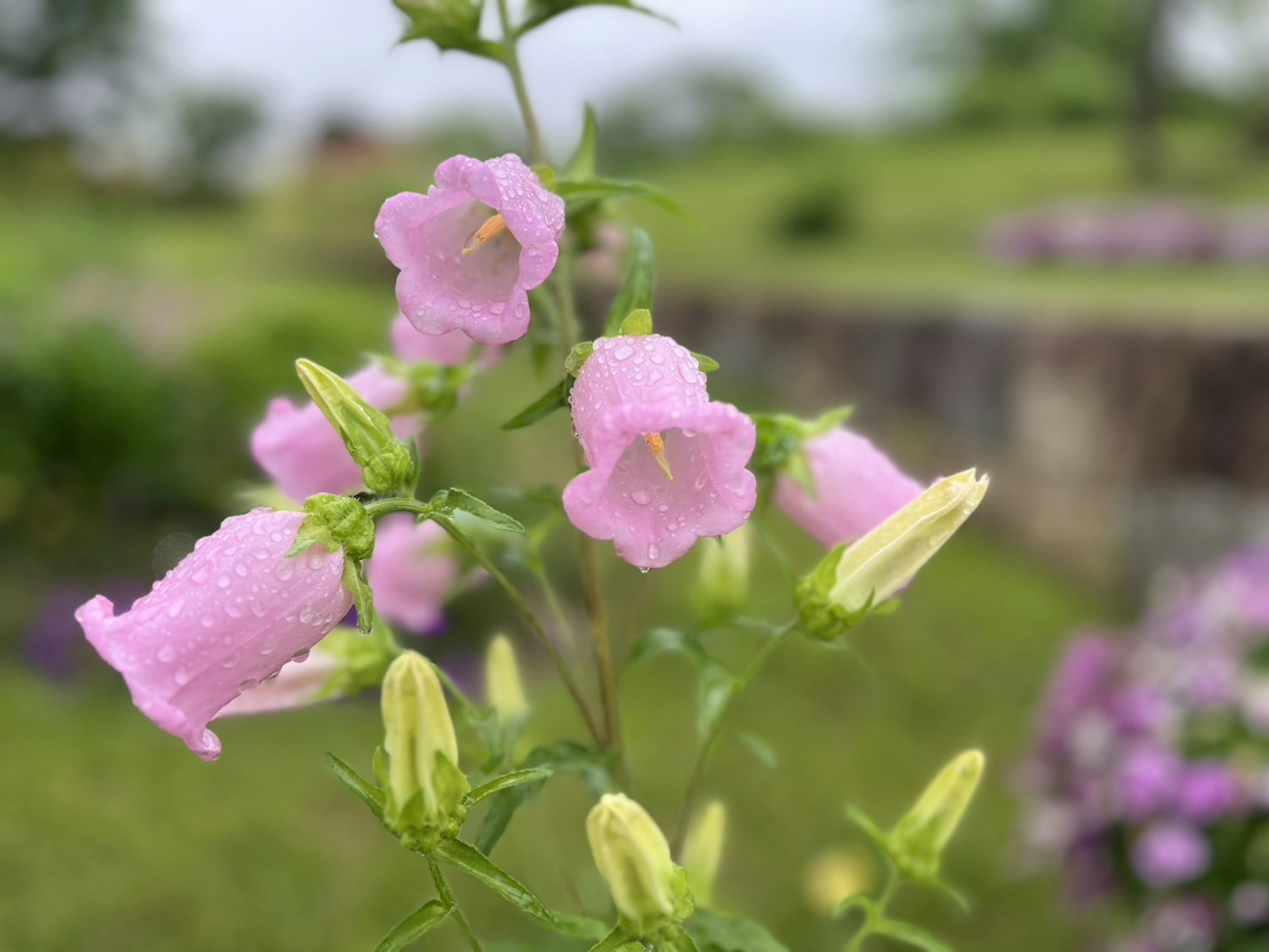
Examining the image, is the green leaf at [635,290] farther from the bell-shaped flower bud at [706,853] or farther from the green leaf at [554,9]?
the bell-shaped flower bud at [706,853]

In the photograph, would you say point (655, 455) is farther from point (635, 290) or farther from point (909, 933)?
point (909, 933)

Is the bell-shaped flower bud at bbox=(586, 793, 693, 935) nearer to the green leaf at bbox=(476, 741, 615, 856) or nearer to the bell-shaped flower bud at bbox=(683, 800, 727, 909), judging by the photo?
the green leaf at bbox=(476, 741, 615, 856)

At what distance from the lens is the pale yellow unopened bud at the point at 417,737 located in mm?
603

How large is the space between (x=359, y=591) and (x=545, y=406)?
6.2 inches

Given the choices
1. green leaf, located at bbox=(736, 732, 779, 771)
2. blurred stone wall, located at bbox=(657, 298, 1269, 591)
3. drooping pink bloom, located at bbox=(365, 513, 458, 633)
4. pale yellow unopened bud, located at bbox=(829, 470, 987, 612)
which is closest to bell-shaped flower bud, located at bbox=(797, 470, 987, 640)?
pale yellow unopened bud, located at bbox=(829, 470, 987, 612)

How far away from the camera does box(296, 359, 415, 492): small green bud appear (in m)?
0.64

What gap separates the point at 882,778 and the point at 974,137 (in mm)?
9027

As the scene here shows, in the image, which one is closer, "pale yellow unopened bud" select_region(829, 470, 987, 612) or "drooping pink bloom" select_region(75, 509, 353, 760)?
"drooping pink bloom" select_region(75, 509, 353, 760)

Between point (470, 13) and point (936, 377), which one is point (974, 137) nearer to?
point (936, 377)

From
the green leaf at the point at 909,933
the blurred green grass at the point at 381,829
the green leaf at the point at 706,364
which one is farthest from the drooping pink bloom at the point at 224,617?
the blurred green grass at the point at 381,829

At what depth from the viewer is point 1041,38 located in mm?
11203

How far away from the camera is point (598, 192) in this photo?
0.74m

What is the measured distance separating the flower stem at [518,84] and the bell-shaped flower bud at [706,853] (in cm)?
52

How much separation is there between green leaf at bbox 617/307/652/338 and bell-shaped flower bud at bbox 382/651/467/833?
0.22m
